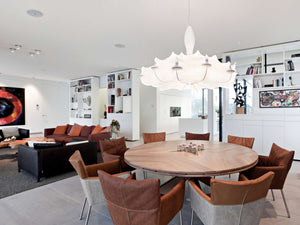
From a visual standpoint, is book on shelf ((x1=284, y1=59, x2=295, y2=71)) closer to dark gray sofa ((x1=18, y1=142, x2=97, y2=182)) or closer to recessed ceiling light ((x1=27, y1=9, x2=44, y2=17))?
dark gray sofa ((x1=18, y1=142, x2=97, y2=182))

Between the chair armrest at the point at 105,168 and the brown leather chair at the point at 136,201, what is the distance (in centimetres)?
78

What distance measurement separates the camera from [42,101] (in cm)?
1002

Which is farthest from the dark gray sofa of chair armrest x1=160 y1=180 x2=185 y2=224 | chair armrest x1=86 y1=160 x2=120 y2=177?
chair armrest x1=160 y1=180 x2=185 y2=224

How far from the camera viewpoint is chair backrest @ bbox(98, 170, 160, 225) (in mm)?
1312

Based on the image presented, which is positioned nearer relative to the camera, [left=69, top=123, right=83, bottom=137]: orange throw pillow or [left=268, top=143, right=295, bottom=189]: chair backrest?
[left=268, top=143, right=295, bottom=189]: chair backrest

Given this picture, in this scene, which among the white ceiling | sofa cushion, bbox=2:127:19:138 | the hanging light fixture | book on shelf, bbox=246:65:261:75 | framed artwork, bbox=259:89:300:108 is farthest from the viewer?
sofa cushion, bbox=2:127:19:138

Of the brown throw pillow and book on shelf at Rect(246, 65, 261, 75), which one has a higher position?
book on shelf at Rect(246, 65, 261, 75)

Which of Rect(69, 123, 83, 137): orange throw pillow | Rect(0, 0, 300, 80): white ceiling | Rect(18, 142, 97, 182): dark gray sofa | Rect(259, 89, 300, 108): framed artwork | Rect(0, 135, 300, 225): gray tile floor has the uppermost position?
Rect(0, 0, 300, 80): white ceiling

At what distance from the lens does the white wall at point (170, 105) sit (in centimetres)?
945

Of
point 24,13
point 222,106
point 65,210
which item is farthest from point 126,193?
point 222,106

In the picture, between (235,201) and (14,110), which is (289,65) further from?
(14,110)

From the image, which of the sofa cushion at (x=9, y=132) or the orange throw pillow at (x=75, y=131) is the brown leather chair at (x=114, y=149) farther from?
the sofa cushion at (x=9, y=132)

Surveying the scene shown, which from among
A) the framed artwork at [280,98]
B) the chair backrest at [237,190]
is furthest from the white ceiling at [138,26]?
the chair backrest at [237,190]

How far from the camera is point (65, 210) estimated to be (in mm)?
2402
